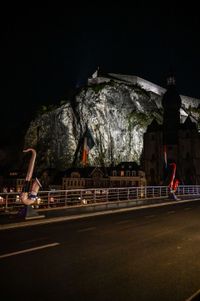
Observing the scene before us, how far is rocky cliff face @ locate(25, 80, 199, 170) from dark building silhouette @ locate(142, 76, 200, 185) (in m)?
12.3

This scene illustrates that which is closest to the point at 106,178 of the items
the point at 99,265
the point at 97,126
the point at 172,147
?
the point at 172,147

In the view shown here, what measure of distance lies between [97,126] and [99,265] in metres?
90.1

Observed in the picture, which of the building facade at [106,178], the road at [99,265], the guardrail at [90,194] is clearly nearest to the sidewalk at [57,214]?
the guardrail at [90,194]

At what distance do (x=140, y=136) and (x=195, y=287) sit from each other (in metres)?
92.9

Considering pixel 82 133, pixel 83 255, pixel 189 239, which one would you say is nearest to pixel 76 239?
pixel 83 255

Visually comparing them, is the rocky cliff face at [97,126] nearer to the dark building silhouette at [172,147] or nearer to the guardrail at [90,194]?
the dark building silhouette at [172,147]

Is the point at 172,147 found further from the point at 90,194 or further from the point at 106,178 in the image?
the point at 90,194

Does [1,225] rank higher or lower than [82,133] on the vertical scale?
lower

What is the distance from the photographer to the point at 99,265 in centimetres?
619

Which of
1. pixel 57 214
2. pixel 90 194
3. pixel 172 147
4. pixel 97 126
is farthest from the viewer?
pixel 97 126

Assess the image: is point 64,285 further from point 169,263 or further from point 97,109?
point 97,109

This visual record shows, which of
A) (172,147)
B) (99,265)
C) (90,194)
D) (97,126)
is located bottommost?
(99,265)

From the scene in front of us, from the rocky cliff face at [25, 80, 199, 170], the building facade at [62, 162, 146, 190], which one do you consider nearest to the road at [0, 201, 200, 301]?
the building facade at [62, 162, 146, 190]

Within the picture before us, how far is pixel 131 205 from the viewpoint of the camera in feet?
71.9
